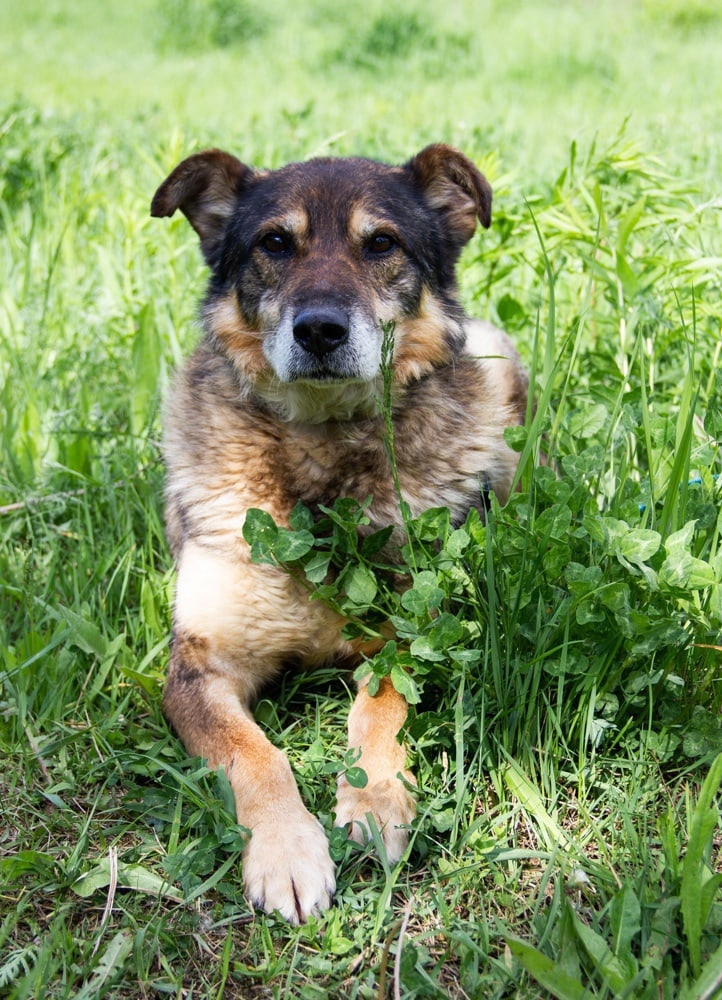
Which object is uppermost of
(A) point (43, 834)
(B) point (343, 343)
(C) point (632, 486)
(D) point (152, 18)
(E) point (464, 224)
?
(D) point (152, 18)

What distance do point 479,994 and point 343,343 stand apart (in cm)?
163

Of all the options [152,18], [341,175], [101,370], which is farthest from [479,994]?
[152,18]

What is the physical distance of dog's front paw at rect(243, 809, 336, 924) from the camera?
2.03 meters

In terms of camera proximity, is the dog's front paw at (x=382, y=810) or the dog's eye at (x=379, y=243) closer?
the dog's front paw at (x=382, y=810)

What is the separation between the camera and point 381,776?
2330 mm

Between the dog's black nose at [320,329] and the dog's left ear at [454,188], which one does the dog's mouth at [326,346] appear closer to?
the dog's black nose at [320,329]

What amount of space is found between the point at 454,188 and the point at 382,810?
6.49ft

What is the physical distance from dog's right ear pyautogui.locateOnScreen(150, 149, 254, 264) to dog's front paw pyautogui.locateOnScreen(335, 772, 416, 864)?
1837 millimetres

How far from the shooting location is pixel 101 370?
13.7 feet

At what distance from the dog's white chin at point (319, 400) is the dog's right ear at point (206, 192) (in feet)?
2.11

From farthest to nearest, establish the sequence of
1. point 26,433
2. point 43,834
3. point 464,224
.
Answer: point 26,433 < point 464,224 < point 43,834

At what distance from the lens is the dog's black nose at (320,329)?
2.59 metres

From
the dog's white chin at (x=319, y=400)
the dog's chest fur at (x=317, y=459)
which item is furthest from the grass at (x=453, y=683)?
the dog's white chin at (x=319, y=400)

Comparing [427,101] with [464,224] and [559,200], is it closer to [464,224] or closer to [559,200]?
[559,200]
